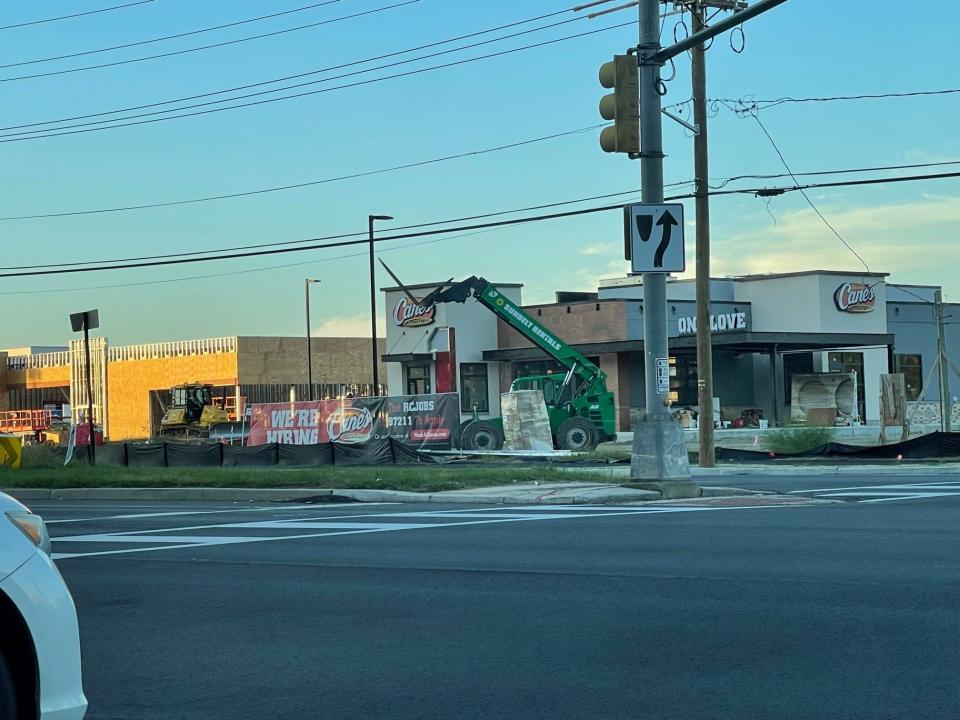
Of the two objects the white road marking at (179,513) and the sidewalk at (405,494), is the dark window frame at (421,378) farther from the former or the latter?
the white road marking at (179,513)

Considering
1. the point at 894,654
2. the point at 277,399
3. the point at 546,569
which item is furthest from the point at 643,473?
the point at 277,399

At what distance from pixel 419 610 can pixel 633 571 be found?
209 centimetres

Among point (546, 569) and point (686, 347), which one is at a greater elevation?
point (686, 347)

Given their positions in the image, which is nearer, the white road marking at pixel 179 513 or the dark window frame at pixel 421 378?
the white road marking at pixel 179 513

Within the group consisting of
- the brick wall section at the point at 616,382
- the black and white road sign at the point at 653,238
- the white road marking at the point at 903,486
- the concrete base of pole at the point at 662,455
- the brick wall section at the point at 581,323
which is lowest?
the white road marking at the point at 903,486

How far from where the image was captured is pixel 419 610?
8.77m

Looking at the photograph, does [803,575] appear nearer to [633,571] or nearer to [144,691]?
[633,571]

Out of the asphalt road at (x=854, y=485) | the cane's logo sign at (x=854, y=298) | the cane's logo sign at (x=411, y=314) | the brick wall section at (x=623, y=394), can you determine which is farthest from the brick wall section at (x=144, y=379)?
the asphalt road at (x=854, y=485)

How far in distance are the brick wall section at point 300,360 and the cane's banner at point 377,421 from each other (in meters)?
31.3

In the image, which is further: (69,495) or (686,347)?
(686,347)

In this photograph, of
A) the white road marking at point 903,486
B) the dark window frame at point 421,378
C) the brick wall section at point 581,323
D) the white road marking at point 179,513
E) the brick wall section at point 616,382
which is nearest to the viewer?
the white road marking at point 179,513

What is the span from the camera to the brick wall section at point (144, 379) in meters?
71.9

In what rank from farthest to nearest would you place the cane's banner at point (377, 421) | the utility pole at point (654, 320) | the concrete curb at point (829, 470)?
the cane's banner at point (377, 421), the concrete curb at point (829, 470), the utility pole at point (654, 320)

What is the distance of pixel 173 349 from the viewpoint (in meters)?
74.7
